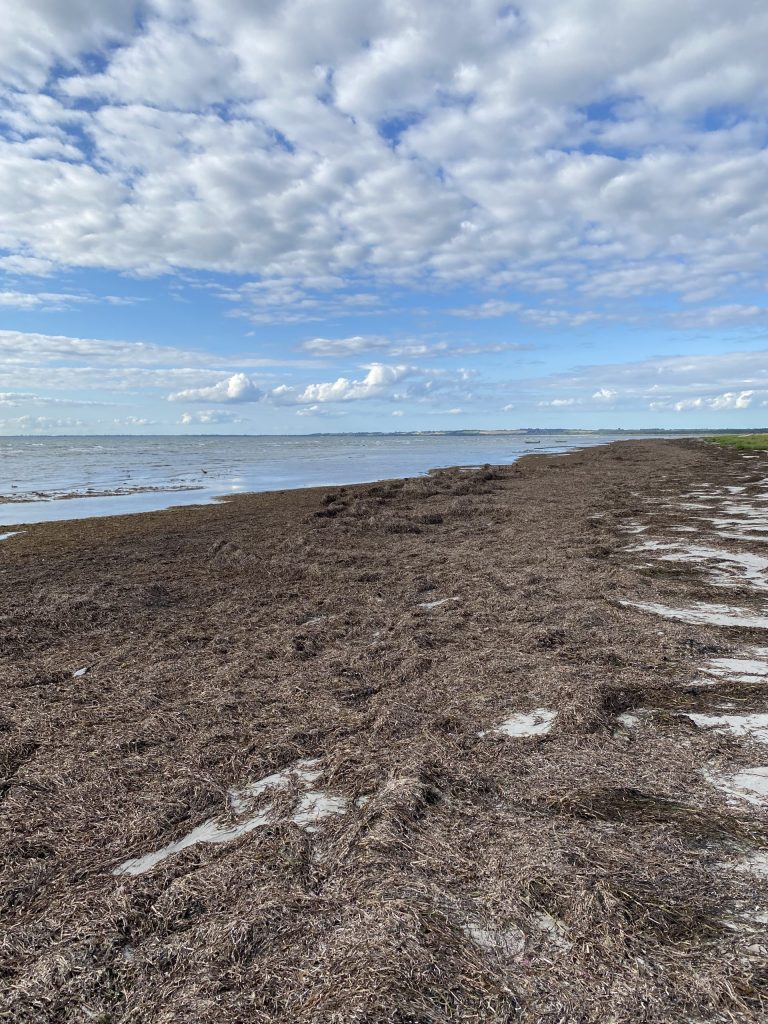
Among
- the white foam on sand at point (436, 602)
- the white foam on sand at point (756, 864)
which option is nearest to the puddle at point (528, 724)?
the white foam on sand at point (756, 864)

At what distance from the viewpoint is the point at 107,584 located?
9.84 m

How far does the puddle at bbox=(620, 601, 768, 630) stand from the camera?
6.94m

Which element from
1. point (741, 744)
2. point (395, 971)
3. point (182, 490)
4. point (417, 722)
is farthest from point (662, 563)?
point (182, 490)

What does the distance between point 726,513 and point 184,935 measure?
17.2 m

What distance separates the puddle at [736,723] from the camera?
172 inches

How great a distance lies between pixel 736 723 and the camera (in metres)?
4.54

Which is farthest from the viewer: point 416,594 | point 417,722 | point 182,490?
point 182,490

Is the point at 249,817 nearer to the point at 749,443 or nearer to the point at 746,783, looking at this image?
the point at 746,783

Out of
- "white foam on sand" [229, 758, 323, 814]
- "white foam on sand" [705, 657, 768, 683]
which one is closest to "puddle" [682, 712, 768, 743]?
"white foam on sand" [705, 657, 768, 683]

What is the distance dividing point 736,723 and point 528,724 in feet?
5.47

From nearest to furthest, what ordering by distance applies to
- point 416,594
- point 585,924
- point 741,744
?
1. point 585,924
2. point 741,744
3. point 416,594

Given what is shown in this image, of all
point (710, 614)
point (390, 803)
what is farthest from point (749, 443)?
point (390, 803)

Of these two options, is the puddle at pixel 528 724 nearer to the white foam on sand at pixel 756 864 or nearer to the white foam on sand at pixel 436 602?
the white foam on sand at pixel 756 864

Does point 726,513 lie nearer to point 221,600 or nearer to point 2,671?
point 221,600
